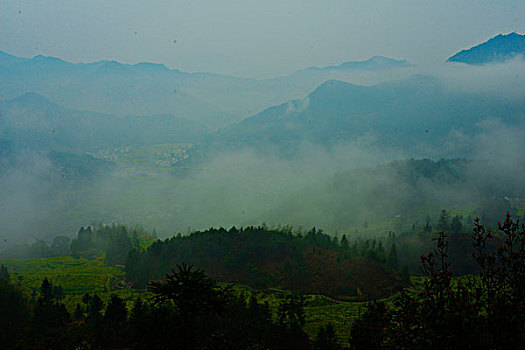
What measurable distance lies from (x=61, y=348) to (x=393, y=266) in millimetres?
92265

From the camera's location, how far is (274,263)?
105 m

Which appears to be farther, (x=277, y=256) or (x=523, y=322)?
(x=277, y=256)

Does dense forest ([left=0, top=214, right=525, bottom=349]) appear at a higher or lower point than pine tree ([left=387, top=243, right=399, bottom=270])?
higher

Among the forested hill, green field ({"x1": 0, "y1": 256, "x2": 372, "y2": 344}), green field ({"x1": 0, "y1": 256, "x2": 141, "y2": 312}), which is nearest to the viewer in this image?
green field ({"x1": 0, "y1": 256, "x2": 372, "y2": 344})

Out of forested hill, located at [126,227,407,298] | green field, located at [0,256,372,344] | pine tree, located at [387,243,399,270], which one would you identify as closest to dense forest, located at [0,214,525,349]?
green field, located at [0,256,372,344]

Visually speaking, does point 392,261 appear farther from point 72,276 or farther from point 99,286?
point 72,276

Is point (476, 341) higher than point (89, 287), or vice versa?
point (476, 341)

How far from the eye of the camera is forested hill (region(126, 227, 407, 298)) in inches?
3752

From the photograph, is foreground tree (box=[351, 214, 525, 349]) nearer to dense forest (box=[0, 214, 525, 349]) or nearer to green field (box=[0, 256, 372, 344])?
dense forest (box=[0, 214, 525, 349])

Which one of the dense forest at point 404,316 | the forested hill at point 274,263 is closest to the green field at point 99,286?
the forested hill at point 274,263

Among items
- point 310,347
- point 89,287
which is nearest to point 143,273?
point 89,287

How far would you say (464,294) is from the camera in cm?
975

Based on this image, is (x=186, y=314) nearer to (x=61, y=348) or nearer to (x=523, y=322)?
(x=523, y=322)

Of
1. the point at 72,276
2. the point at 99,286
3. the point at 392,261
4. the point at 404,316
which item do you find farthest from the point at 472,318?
the point at 72,276
